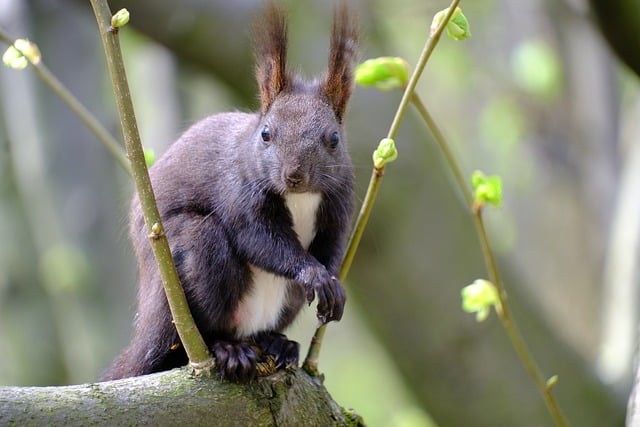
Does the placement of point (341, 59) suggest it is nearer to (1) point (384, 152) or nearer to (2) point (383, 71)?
(2) point (383, 71)

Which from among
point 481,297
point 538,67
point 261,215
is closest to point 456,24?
point 481,297

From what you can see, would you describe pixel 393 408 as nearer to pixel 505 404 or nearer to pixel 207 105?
pixel 207 105

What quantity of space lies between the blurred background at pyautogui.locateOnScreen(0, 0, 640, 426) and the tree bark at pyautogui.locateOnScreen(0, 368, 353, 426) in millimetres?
1835

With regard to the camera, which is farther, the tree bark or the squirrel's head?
the squirrel's head

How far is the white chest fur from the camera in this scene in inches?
102

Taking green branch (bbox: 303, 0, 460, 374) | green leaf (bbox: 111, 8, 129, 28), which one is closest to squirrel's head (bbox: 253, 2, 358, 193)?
green branch (bbox: 303, 0, 460, 374)

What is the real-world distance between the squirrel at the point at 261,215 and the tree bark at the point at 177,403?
7.9 inches

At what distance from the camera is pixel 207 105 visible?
237 inches

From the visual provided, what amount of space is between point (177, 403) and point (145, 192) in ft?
1.32

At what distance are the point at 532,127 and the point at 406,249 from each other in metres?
2.84

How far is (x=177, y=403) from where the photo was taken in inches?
72.1

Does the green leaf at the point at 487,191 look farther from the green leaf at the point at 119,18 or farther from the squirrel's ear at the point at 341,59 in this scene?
the green leaf at the point at 119,18

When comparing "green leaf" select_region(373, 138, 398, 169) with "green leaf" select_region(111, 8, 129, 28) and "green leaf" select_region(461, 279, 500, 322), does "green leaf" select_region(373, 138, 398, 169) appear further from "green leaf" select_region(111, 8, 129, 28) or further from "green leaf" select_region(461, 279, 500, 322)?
"green leaf" select_region(111, 8, 129, 28)

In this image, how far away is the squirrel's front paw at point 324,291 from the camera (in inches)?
89.7
